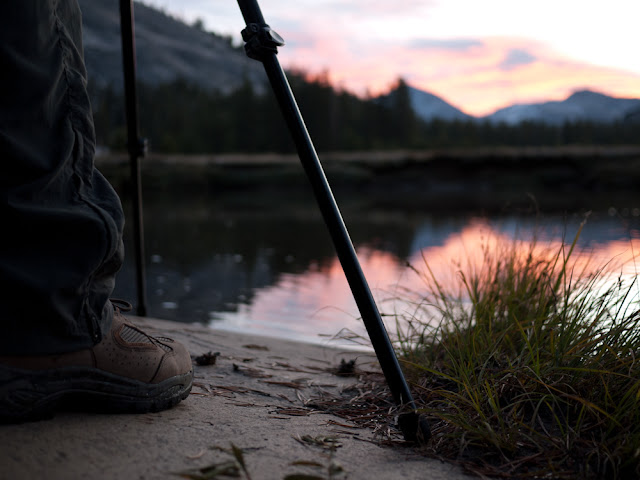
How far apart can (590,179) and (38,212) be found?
20.9m

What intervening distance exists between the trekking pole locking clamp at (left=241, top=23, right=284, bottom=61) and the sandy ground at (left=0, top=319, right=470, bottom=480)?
766 millimetres

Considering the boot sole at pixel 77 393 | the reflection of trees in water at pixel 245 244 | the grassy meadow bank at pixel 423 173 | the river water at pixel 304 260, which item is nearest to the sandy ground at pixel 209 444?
the boot sole at pixel 77 393

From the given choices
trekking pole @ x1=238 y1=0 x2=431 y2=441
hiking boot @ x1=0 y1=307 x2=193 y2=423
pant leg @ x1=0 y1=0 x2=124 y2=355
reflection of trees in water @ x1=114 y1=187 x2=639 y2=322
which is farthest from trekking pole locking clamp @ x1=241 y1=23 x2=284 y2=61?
reflection of trees in water @ x1=114 y1=187 x2=639 y2=322

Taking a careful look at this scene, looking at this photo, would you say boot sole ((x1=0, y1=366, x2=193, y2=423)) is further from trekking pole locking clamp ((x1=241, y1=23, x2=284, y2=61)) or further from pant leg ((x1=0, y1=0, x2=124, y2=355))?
trekking pole locking clamp ((x1=241, y1=23, x2=284, y2=61))

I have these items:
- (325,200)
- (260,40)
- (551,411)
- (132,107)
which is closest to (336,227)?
(325,200)

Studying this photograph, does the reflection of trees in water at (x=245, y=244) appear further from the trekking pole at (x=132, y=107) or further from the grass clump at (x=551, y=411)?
the trekking pole at (x=132, y=107)

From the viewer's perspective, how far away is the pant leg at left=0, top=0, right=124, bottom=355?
94cm

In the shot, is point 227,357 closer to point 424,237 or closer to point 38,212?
point 38,212

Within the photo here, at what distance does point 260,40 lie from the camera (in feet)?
3.46

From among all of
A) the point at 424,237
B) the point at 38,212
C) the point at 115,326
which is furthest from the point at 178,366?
the point at 424,237

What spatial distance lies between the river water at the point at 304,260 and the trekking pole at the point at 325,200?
744 millimetres

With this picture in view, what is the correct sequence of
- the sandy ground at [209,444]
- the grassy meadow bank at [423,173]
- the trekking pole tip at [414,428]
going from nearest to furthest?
the sandy ground at [209,444], the trekking pole tip at [414,428], the grassy meadow bank at [423,173]

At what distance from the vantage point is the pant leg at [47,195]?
37.0 inches

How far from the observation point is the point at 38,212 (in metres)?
0.94
